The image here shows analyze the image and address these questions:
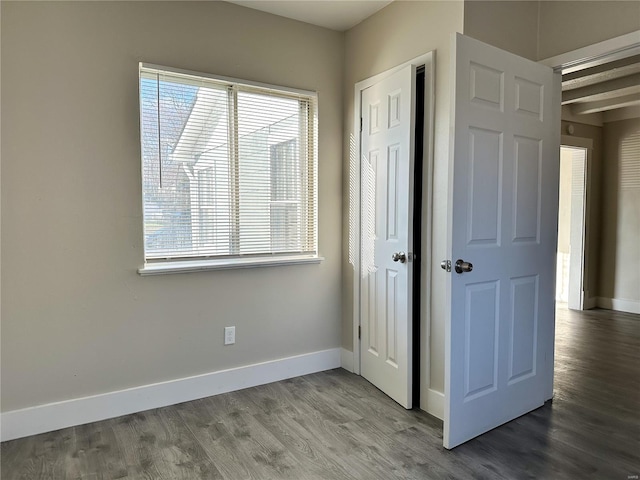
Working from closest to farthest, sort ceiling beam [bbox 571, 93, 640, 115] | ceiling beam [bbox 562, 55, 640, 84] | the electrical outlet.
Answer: the electrical outlet < ceiling beam [bbox 562, 55, 640, 84] < ceiling beam [bbox 571, 93, 640, 115]

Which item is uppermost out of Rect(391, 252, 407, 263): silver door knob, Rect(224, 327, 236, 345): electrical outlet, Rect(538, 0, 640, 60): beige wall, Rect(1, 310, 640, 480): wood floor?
Rect(538, 0, 640, 60): beige wall

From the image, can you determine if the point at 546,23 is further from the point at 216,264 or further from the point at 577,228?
the point at 577,228

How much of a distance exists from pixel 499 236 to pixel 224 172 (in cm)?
177

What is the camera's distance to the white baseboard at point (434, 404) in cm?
254

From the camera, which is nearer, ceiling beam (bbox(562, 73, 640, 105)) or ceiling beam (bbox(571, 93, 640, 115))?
ceiling beam (bbox(562, 73, 640, 105))

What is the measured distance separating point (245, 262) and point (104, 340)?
97 cm

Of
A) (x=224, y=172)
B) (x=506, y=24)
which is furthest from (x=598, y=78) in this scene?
(x=224, y=172)

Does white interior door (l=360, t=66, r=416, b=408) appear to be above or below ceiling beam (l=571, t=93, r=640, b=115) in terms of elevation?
below

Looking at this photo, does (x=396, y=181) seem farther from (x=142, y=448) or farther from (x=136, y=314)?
(x=142, y=448)

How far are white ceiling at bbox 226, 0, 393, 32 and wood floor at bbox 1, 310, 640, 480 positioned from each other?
2.62 m

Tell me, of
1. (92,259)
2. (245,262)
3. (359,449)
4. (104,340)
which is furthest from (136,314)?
(359,449)

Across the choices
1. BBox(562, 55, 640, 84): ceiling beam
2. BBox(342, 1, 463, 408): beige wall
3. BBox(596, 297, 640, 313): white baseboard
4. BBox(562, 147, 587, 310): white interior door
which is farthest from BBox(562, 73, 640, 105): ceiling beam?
BBox(596, 297, 640, 313): white baseboard

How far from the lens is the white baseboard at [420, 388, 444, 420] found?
8.35 feet

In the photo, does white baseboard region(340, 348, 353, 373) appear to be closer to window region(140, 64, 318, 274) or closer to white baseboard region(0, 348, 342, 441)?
white baseboard region(0, 348, 342, 441)
